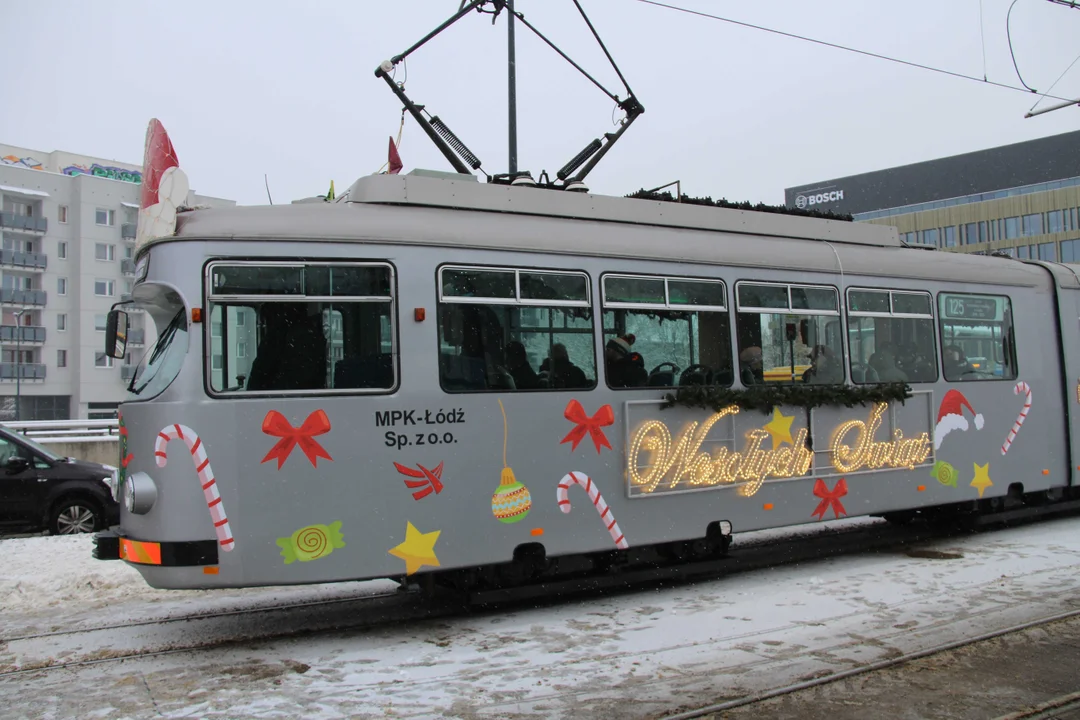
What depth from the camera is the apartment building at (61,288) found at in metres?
48.6

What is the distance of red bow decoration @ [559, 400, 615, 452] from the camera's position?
7578 millimetres

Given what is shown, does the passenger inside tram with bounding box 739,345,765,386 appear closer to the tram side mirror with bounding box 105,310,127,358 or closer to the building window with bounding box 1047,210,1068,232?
the tram side mirror with bounding box 105,310,127,358

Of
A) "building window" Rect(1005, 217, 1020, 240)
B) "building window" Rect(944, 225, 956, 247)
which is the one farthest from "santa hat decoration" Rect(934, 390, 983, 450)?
"building window" Rect(944, 225, 956, 247)

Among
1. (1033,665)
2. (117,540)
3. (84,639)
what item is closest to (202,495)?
(117,540)

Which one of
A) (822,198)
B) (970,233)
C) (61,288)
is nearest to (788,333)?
(61,288)

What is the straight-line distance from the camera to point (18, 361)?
1818 inches

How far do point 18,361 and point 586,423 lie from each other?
46.6 meters

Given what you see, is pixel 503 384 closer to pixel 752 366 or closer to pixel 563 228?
pixel 563 228

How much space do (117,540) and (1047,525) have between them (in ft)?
34.3

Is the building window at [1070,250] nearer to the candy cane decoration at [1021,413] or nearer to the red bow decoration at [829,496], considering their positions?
the candy cane decoration at [1021,413]

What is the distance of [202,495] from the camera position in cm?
631

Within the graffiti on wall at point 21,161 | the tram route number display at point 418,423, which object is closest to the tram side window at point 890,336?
the tram route number display at point 418,423

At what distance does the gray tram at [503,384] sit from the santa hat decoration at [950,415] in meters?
0.05

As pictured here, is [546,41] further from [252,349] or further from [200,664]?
[200,664]
